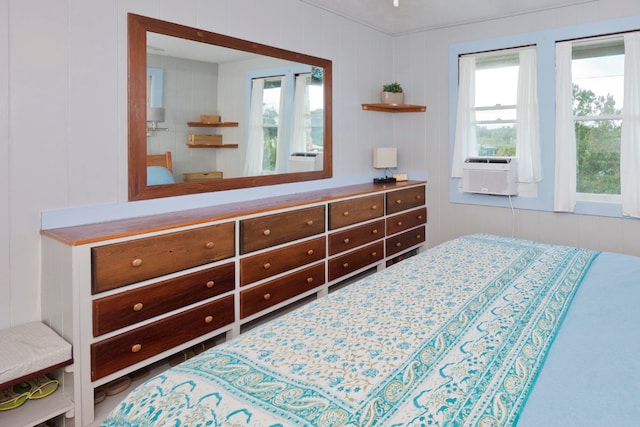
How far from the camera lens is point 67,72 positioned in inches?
87.4

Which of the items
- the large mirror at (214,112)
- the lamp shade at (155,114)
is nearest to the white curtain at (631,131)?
the large mirror at (214,112)

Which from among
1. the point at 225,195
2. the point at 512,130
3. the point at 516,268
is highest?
the point at 512,130

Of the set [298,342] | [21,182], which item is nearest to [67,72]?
[21,182]

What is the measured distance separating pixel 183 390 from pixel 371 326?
62cm

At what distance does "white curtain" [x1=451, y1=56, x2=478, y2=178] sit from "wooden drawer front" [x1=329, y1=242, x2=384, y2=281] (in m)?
1.16

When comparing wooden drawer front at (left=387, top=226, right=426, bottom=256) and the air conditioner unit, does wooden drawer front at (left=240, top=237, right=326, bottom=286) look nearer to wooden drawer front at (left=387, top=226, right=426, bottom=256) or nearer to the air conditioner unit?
wooden drawer front at (left=387, top=226, right=426, bottom=256)

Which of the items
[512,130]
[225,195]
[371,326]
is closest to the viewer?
[371,326]

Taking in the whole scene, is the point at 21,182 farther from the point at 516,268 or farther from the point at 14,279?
the point at 516,268

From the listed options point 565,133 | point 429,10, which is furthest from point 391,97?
point 565,133

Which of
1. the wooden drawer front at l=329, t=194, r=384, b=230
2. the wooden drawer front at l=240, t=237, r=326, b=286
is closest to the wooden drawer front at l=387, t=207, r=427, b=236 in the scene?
the wooden drawer front at l=329, t=194, r=384, b=230

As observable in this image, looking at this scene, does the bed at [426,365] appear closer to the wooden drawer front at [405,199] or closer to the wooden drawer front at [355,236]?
the wooden drawer front at [355,236]

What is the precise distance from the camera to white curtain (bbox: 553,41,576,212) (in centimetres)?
363

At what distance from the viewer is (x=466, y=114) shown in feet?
13.7

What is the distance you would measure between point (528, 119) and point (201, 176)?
277 centimetres
